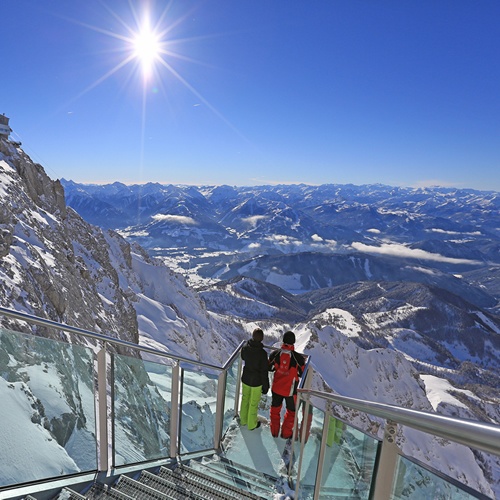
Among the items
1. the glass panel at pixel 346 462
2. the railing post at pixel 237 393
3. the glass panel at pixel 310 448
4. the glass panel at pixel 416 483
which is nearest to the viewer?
the glass panel at pixel 416 483

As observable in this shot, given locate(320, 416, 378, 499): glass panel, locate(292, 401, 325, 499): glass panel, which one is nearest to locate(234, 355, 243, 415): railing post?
locate(292, 401, 325, 499): glass panel

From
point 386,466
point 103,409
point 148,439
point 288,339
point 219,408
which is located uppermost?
point 386,466

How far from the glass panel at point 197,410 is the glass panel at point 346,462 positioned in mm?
2296

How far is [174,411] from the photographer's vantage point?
16.1 ft

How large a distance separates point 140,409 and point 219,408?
1817 mm

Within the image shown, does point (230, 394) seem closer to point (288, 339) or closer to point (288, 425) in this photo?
point (288, 425)

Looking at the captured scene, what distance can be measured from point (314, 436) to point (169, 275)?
5371 cm

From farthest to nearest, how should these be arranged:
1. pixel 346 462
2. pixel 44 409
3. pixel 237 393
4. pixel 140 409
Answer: pixel 237 393 < pixel 140 409 < pixel 44 409 < pixel 346 462

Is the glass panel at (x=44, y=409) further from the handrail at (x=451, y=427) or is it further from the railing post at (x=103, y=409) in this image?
the handrail at (x=451, y=427)

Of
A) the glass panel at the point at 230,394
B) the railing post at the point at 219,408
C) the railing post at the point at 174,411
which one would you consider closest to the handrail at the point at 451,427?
the railing post at the point at 174,411

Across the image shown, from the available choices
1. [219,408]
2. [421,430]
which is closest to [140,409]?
[219,408]

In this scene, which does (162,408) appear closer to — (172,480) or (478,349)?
(172,480)

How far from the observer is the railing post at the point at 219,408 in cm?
587

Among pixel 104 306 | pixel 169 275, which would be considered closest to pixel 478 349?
pixel 169 275
